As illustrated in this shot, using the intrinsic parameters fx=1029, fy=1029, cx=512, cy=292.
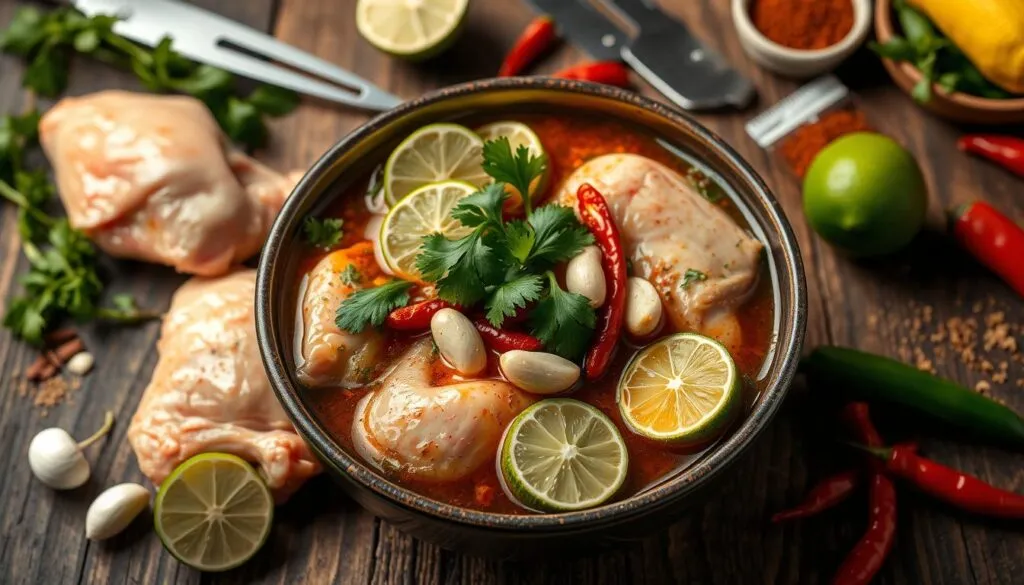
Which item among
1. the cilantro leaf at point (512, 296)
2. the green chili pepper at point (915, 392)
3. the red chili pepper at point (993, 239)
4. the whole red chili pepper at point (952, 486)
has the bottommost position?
the whole red chili pepper at point (952, 486)

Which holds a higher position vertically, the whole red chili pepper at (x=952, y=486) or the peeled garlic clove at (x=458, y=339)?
the peeled garlic clove at (x=458, y=339)

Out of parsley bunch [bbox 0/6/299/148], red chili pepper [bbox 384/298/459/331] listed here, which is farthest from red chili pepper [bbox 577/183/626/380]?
parsley bunch [bbox 0/6/299/148]

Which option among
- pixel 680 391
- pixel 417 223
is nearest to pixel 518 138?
pixel 417 223

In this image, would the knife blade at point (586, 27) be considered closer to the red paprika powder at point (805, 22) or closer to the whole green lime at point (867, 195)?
the red paprika powder at point (805, 22)

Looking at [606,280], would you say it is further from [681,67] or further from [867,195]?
[681,67]

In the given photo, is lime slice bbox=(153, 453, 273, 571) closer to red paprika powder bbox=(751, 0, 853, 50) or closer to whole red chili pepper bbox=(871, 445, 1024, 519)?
whole red chili pepper bbox=(871, 445, 1024, 519)

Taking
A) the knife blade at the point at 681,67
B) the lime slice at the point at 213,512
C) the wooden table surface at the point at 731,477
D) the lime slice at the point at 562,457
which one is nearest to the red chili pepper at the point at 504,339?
the lime slice at the point at 562,457

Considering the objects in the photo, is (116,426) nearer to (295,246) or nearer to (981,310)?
(295,246)
